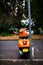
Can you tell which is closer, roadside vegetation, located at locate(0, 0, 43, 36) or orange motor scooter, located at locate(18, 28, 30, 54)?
orange motor scooter, located at locate(18, 28, 30, 54)

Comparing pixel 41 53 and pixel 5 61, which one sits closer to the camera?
pixel 5 61

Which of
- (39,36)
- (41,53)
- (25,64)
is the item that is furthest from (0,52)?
(39,36)


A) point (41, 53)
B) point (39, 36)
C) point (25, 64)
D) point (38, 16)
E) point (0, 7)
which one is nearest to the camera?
point (25, 64)

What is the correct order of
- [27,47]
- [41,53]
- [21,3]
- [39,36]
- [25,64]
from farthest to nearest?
[21,3]
[39,36]
[41,53]
[27,47]
[25,64]

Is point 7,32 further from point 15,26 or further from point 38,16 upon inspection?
point 38,16

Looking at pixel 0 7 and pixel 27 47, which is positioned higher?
pixel 0 7

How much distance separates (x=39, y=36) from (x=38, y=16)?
54.8 inches

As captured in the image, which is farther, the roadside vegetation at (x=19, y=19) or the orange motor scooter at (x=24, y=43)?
the roadside vegetation at (x=19, y=19)

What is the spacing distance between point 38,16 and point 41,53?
5.39m

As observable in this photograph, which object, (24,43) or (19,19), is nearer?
(24,43)

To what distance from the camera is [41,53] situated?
8.46 m

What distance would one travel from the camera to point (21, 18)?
15.2 metres

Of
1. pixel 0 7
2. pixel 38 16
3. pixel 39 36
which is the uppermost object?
pixel 0 7

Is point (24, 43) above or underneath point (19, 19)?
above
